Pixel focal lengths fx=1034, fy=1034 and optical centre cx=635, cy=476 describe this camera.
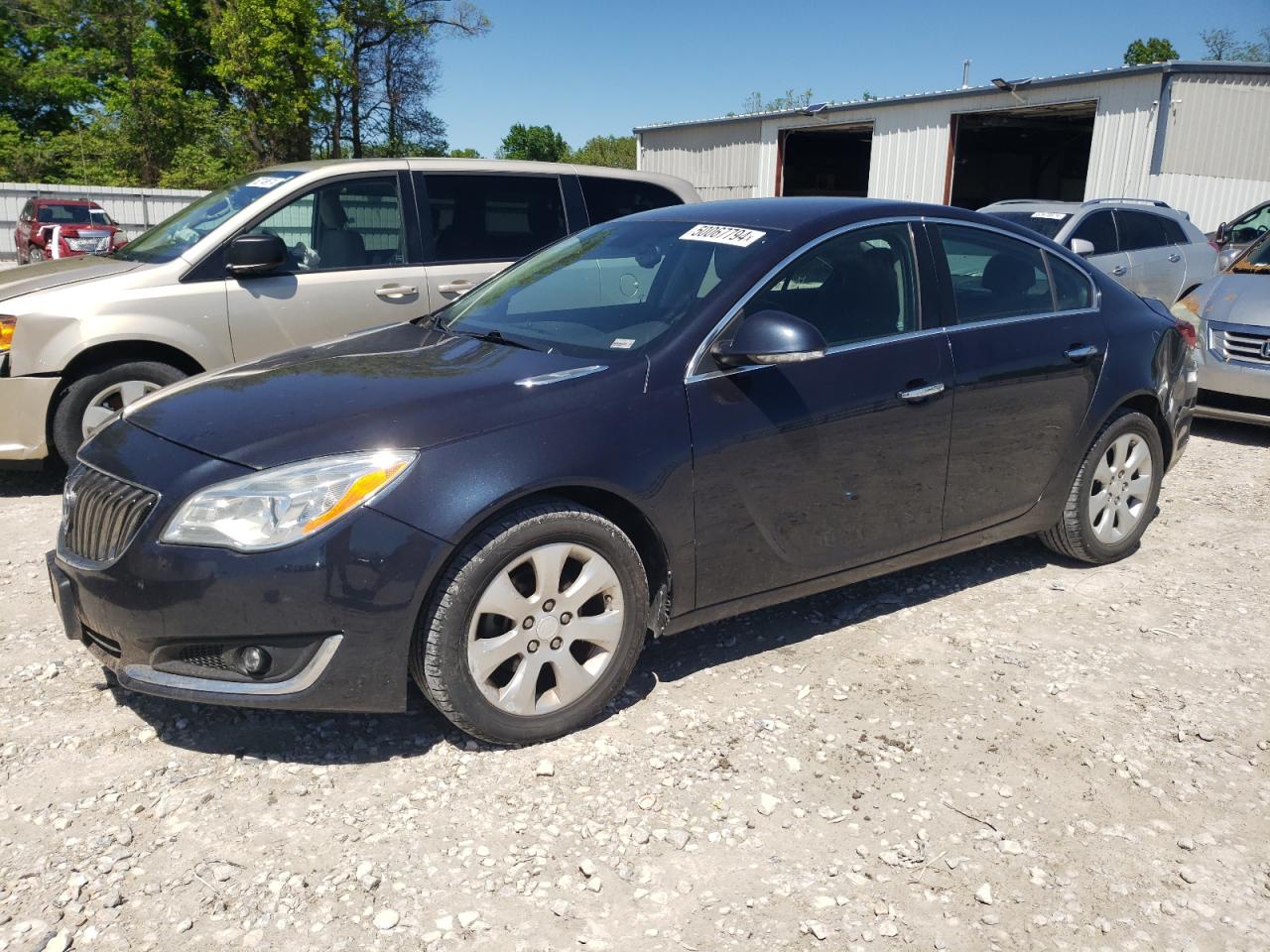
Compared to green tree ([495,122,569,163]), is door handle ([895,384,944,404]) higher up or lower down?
lower down

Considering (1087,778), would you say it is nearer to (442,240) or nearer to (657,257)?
(657,257)

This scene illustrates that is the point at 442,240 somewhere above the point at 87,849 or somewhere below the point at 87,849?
above

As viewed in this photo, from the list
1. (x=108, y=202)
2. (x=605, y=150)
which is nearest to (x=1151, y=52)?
(x=605, y=150)

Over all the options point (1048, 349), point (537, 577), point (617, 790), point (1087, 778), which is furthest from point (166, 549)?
point (1048, 349)

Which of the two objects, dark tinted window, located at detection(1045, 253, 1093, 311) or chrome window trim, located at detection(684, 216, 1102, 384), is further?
dark tinted window, located at detection(1045, 253, 1093, 311)

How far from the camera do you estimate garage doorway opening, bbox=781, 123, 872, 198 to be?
94.8 feet

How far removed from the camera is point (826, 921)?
2486mm

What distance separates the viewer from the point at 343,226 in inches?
245

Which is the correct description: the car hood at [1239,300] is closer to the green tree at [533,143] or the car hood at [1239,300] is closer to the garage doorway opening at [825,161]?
the garage doorway opening at [825,161]

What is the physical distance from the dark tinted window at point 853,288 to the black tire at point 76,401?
3821 mm

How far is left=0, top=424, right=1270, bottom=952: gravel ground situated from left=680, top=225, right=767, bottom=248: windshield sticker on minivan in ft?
4.96

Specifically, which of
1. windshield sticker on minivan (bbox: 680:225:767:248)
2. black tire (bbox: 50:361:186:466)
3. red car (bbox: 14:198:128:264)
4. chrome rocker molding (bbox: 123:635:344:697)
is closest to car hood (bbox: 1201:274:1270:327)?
windshield sticker on minivan (bbox: 680:225:767:248)

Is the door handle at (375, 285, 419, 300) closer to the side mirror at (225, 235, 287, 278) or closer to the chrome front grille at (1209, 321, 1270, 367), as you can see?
the side mirror at (225, 235, 287, 278)

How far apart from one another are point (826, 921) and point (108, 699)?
2.47 m
